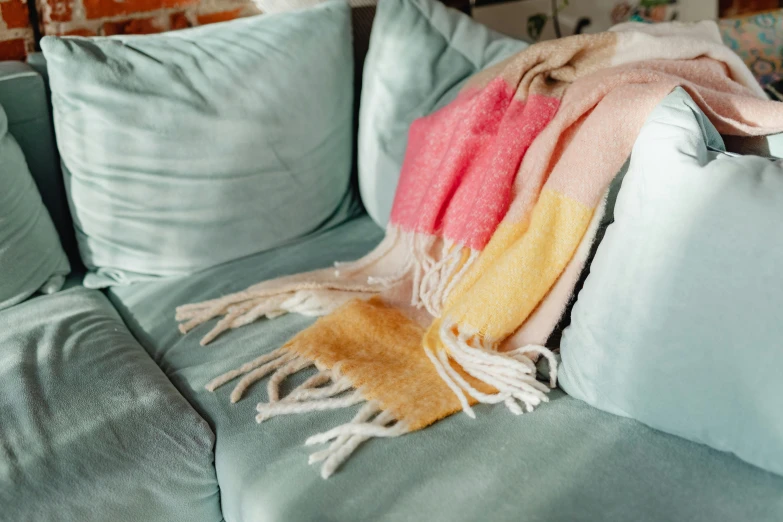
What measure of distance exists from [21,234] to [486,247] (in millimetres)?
796

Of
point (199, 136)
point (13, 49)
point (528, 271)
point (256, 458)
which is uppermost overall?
point (13, 49)

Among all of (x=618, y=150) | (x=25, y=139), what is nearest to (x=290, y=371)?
(x=618, y=150)

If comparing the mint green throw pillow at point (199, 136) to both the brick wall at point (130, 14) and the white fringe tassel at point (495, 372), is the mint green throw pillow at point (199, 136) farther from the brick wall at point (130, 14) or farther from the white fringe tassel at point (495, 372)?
the white fringe tassel at point (495, 372)

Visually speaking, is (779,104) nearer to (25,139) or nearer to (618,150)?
(618,150)

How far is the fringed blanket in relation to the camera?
1016 mm

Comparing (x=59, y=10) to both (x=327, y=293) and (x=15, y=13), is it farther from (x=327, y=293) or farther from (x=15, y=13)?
(x=327, y=293)

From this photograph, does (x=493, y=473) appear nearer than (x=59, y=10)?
Yes

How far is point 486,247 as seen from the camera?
1118 millimetres

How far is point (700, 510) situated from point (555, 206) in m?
0.45

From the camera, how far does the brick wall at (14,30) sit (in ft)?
4.85

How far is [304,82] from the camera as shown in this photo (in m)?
1.46

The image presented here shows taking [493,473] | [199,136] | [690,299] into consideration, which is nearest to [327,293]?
[199,136]

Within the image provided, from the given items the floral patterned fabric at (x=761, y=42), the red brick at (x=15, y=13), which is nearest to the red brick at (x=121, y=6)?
the red brick at (x=15, y=13)

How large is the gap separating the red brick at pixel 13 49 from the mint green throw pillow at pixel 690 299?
1.25m
